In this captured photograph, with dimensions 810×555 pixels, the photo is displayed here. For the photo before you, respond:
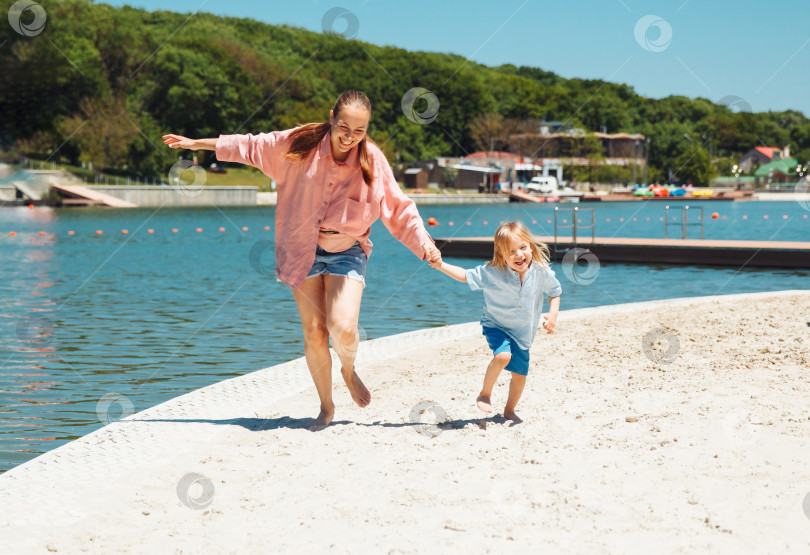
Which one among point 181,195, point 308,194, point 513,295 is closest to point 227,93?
point 181,195

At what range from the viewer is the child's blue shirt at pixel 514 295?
5586 mm

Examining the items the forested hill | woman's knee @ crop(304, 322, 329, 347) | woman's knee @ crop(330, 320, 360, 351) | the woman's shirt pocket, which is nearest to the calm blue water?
woman's knee @ crop(304, 322, 329, 347)

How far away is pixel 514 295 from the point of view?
5586mm

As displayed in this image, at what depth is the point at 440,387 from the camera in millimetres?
6930

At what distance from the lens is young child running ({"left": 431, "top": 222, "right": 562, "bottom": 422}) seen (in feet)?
18.1

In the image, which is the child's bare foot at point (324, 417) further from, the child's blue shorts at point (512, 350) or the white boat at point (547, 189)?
the white boat at point (547, 189)

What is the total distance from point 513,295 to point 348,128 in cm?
150

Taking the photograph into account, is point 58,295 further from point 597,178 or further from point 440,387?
point 597,178

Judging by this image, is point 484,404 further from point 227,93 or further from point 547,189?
point 547,189

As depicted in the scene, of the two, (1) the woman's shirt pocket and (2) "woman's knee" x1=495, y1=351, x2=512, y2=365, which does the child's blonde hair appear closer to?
(2) "woman's knee" x1=495, y1=351, x2=512, y2=365

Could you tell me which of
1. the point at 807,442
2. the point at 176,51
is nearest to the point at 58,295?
the point at 807,442

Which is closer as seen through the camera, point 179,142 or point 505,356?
point 179,142

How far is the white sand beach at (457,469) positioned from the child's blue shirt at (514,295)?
60 cm

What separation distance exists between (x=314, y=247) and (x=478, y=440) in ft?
5.01
